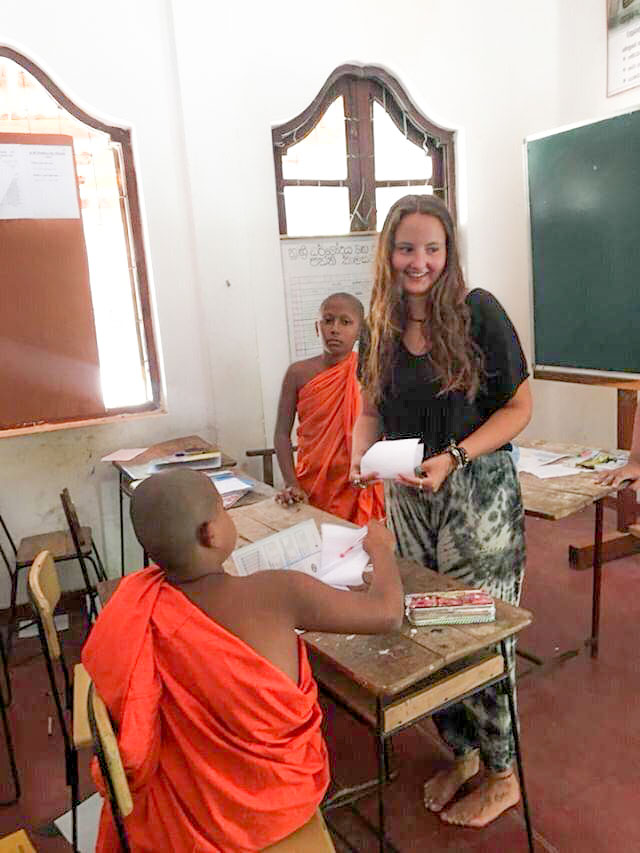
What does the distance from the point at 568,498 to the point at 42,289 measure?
2369mm

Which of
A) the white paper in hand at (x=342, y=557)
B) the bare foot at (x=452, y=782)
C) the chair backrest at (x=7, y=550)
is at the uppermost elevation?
the white paper in hand at (x=342, y=557)

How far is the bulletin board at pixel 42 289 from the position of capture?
2.98 meters

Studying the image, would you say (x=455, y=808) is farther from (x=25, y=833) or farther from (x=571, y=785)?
(x=25, y=833)

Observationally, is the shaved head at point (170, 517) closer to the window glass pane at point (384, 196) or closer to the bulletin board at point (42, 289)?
the bulletin board at point (42, 289)

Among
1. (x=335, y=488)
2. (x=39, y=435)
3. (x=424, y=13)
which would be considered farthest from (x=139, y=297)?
(x=424, y=13)

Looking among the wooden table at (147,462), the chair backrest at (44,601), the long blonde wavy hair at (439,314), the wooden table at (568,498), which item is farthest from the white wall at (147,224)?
the long blonde wavy hair at (439,314)

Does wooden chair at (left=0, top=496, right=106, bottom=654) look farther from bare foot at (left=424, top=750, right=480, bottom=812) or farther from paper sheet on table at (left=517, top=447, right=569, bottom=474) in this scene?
paper sheet on table at (left=517, top=447, right=569, bottom=474)

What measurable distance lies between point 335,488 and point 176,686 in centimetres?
156

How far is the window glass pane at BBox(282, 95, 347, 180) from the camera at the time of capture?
11.6 ft

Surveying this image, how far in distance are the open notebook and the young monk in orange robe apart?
100 cm

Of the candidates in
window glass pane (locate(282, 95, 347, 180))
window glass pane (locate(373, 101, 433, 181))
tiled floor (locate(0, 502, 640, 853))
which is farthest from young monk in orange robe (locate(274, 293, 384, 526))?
window glass pane (locate(373, 101, 433, 181))

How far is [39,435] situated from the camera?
10.3ft

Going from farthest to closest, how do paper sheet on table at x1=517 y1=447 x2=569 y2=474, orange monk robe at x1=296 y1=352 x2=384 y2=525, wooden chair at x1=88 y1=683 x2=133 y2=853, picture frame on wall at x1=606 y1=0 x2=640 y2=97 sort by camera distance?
picture frame on wall at x1=606 y1=0 x2=640 y2=97 → orange monk robe at x1=296 y1=352 x2=384 y2=525 → paper sheet on table at x1=517 y1=447 x2=569 y2=474 → wooden chair at x1=88 y1=683 x2=133 y2=853

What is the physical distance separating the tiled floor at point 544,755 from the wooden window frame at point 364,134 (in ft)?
7.10
